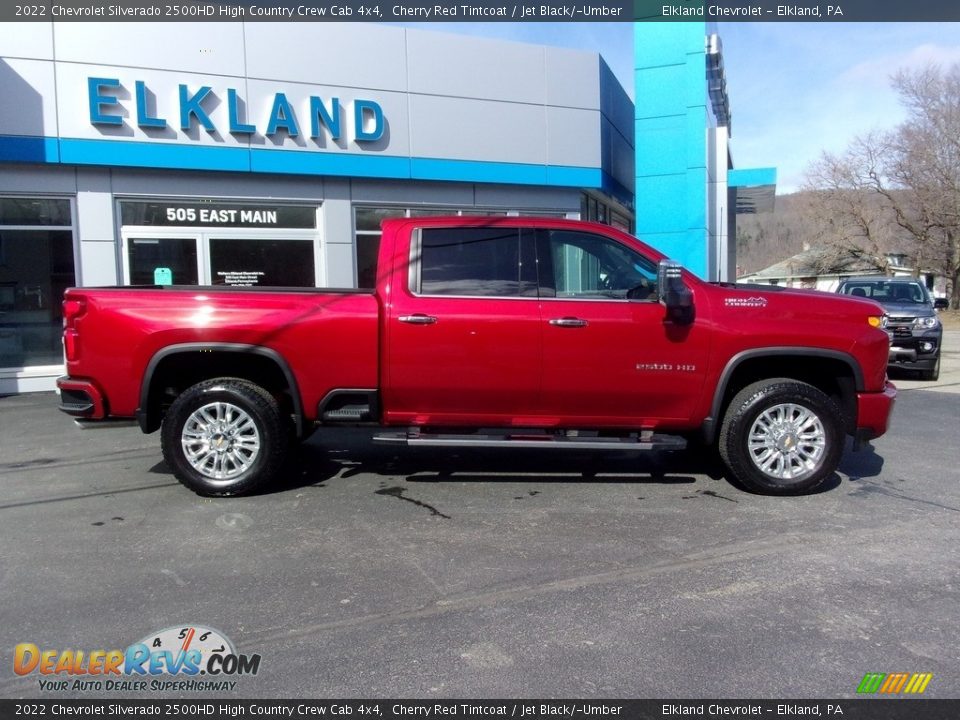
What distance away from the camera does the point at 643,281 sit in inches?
222

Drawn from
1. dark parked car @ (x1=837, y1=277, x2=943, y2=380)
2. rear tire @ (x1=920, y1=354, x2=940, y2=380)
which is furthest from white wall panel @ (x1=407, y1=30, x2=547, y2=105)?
rear tire @ (x1=920, y1=354, x2=940, y2=380)

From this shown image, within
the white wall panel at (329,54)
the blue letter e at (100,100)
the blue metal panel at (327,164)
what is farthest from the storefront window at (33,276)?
the white wall panel at (329,54)

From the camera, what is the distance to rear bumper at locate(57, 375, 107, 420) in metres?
5.55

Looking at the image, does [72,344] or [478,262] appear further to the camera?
[478,262]

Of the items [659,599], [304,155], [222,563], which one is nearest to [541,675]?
[659,599]

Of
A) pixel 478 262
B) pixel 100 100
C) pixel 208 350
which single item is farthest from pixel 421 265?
pixel 100 100

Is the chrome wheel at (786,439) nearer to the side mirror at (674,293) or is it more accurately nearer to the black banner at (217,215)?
the side mirror at (674,293)

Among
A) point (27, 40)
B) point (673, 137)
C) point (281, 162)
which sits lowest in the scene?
point (281, 162)

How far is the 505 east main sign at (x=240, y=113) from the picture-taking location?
10977 millimetres

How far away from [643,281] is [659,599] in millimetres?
2577

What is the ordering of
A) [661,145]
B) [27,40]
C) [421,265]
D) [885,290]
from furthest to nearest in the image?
[661,145] → [885,290] → [27,40] → [421,265]

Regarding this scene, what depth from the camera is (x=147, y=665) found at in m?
3.27

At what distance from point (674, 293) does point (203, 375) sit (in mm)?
3670

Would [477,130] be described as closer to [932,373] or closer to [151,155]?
[151,155]
